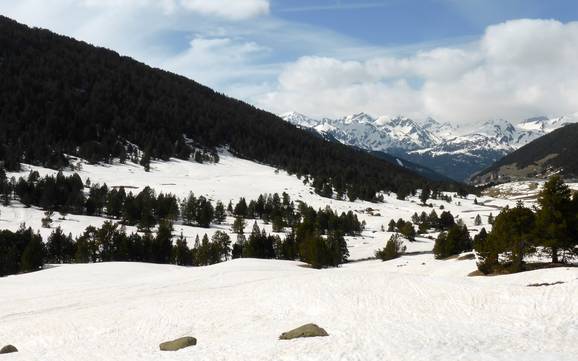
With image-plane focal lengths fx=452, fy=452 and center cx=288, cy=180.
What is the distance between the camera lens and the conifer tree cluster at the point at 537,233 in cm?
4603

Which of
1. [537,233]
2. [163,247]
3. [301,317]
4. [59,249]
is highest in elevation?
[537,233]

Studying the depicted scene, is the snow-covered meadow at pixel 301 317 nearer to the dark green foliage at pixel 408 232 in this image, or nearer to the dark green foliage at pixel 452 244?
the dark green foliage at pixel 452 244

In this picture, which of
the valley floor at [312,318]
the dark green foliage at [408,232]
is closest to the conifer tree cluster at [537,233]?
the valley floor at [312,318]

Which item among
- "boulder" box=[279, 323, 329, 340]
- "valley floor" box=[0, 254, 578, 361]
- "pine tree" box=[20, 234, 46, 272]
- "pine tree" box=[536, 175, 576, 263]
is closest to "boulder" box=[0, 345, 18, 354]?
"valley floor" box=[0, 254, 578, 361]

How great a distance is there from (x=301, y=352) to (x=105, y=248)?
76.7 meters

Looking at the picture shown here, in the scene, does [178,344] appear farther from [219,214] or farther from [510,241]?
[219,214]

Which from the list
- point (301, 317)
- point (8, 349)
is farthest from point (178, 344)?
point (8, 349)

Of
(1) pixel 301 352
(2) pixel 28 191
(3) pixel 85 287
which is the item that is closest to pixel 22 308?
(3) pixel 85 287

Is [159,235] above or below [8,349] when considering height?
above

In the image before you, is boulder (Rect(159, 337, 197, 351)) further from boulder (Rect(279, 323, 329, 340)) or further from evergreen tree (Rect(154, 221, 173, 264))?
evergreen tree (Rect(154, 221, 173, 264))

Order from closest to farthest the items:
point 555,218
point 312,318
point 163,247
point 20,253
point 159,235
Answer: point 312,318 → point 555,218 → point 20,253 → point 163,247 → point 159,235

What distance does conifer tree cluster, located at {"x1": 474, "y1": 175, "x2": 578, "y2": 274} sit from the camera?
151ft

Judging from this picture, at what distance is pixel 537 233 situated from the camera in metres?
47.4

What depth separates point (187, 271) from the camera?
60688 mm
